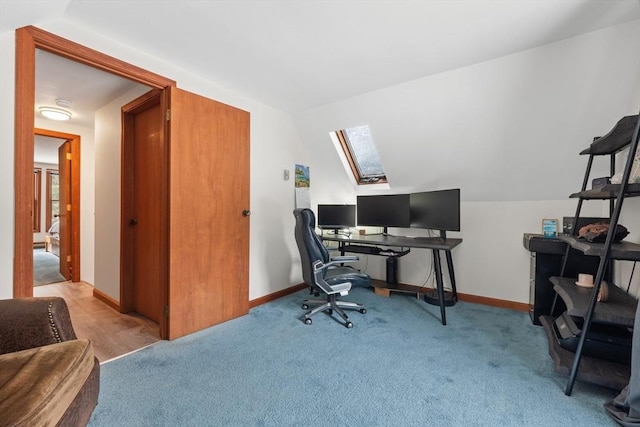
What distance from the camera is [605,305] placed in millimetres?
1661

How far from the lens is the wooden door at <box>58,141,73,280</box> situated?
402cm

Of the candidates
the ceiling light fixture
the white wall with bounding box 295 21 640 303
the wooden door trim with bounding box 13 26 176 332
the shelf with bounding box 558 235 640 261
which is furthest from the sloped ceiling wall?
the ceiling light fixture

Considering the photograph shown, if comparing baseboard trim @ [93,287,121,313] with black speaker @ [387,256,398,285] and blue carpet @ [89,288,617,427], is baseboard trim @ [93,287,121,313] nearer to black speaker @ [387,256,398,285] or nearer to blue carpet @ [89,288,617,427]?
blue carpet @ [89,288,617,427]

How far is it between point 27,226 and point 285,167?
233 centimetres

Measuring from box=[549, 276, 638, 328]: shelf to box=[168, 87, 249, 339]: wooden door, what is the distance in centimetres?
259

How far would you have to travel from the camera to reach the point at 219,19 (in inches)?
70.3

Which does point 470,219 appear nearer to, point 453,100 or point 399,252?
point 399,252

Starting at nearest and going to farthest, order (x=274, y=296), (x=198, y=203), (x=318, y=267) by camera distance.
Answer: (x=198, y=203) → (x=318, y=267) → (x=274, y=296)

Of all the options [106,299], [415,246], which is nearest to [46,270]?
[106,299]

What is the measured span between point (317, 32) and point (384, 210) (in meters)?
2.21

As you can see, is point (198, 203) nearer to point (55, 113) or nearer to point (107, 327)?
point (107, 327)

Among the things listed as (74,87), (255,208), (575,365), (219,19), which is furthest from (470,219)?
(74,87)

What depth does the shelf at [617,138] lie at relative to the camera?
158cm

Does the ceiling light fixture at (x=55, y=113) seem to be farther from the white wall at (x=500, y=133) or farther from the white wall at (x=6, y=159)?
the white wall at (x=500, y=133)
